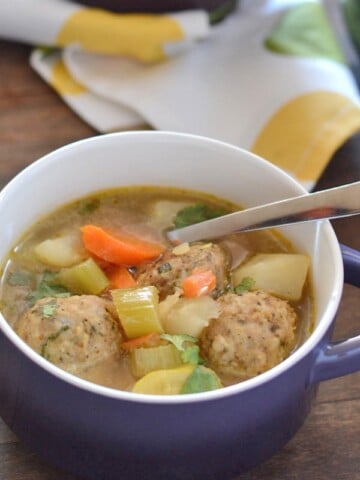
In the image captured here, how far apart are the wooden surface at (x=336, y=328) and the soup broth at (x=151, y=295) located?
16 cm

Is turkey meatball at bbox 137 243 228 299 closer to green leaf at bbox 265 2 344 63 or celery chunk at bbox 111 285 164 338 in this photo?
celery chunk at bbox 111 285 164 338

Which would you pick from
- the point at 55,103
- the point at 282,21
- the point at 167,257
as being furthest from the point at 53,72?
the point at 167,257

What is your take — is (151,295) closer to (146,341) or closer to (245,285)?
(146,341)

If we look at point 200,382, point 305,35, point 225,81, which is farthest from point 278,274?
point 305,35

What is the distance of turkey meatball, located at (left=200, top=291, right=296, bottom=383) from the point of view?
1074mm

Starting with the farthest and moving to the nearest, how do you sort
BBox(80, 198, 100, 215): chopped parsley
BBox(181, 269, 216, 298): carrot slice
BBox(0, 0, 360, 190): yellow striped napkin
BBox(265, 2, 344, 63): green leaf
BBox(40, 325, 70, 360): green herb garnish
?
BBox(265, 2, 344, 63): green leaf
BBox(0, 0, 360, 190): yellow striped napkin
BBox(80, 198, 100, 215): chopped parsley
BBox(181, 269, 216, 298): carrot slice
BBox(40, 325, 70, 360): green herb garnish

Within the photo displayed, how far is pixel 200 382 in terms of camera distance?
1.03 meters

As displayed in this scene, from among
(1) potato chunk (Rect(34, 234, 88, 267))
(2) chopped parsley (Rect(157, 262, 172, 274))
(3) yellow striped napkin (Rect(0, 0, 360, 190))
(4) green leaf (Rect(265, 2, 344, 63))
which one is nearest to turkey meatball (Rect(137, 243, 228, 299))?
(2) chopped parsley (Rect(157, 262, 172, 274))

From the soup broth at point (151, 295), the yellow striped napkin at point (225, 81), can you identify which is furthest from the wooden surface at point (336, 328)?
the soup broth at point (151, 295)

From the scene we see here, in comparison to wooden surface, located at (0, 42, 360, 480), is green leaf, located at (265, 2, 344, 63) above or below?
above

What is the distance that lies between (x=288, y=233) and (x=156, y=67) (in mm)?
676

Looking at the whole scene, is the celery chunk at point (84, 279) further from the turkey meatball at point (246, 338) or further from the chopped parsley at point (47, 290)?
the turkey meatball at point (246, 338)

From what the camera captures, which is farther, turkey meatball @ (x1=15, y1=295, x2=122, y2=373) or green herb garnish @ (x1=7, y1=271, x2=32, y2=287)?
green herb garnish @ (x1=7, y1=271, x2=32, y2=287)

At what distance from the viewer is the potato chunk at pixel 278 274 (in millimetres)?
1231
